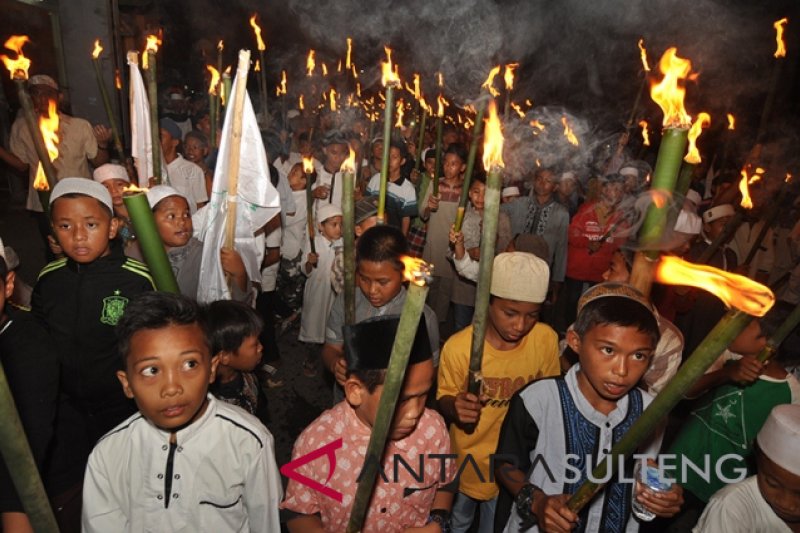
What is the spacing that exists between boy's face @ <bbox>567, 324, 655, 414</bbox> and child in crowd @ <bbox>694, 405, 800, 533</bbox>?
0.53 m

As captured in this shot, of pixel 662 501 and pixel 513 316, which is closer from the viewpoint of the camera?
pixel 662 501

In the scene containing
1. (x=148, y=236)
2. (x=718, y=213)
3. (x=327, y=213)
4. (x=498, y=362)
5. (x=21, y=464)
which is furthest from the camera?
(x=718, y=213)

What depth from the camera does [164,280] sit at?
1871mm

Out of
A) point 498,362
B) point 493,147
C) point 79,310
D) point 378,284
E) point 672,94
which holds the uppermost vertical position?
point 672,94

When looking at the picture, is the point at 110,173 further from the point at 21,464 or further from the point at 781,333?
the point at 781,333

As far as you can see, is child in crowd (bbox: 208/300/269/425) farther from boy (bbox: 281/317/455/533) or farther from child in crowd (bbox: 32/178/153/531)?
boy (bbox: 281/317/455/533)

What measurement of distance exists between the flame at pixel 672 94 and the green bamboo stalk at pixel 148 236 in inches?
66.0

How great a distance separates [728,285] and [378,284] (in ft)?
7.80

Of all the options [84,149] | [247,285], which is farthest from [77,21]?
[247,285]

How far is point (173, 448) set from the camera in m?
2.07

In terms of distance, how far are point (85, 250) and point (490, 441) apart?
8.70ft

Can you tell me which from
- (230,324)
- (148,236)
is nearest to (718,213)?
(230,324)

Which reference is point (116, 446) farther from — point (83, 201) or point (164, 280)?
point (83, 201)

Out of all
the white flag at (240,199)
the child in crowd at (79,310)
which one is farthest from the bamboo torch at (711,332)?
the child in crowd at (79,310)
